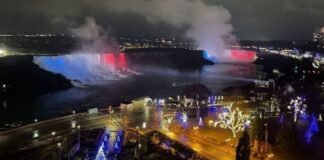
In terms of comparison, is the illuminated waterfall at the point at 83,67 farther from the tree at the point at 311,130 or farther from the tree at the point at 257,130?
the tree at the point at 257,130

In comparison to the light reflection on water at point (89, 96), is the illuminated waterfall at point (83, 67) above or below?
above

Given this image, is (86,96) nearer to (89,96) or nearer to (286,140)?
(89,96)

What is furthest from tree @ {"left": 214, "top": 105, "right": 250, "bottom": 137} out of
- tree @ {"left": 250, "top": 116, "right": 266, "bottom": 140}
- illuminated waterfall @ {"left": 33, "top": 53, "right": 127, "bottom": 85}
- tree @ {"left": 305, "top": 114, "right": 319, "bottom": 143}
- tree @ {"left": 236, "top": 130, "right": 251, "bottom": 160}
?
illuminated waterfall @ {"left": 33, "top": 53, "right": 127, "bottom": 85}

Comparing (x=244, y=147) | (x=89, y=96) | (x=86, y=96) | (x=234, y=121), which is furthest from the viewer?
(x=86, y=96)

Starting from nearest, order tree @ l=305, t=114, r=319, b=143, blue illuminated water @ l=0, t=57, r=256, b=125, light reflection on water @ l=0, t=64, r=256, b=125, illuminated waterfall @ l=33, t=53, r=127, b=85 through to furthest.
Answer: tree @ l=305, t=114, r=319, b=143, blue illuminated water @ l=0, t=57, r=256, b=125, light reflection on water @ l=0, t=64, r=256, b=125, illuminated waterfall @ l=33, t=53, r=127, b=85

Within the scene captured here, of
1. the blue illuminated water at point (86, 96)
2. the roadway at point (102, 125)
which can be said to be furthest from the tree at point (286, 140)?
the blue illuminated water at point (86, 96)

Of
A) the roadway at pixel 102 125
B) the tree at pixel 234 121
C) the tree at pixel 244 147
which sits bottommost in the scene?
the roadway at pixel 102 125

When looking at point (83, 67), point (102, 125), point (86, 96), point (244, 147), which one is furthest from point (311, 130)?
point (83, 67)

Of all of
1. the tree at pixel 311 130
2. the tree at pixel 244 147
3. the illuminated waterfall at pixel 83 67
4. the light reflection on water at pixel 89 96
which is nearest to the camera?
the tree at pixel 244 147

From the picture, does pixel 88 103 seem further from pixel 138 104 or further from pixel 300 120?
pixel 300 120

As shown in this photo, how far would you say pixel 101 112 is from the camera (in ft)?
79.2

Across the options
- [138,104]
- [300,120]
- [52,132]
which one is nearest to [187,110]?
[138,104]

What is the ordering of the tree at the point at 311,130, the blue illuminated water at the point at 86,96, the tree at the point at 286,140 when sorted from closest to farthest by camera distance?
the tree at the point at 286,140 < the tree at the point at 311,130 < the blue illuminated water at the point at 86,96

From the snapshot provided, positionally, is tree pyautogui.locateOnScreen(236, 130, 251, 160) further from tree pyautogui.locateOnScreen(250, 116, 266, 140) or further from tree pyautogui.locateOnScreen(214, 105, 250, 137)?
tree pyautogui.locateOnScreen(214, 105, 250, 137)
